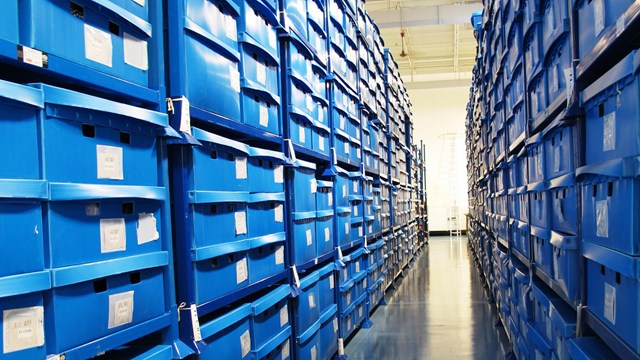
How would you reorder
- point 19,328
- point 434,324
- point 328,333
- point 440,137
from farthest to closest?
point 440,137
point 434,324
point 328,333
point 19,328

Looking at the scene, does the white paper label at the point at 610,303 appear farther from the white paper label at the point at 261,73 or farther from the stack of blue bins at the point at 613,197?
the white paper label at the point at 261,73

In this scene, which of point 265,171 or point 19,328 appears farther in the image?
point 265,171

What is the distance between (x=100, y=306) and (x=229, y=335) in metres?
0.86

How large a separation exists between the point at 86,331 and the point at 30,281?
268 mm

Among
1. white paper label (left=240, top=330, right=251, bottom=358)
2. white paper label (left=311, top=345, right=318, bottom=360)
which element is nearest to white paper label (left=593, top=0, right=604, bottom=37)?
white paper label (left=240, top=330, right=251, bottom=358)

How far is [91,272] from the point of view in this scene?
1376 mm

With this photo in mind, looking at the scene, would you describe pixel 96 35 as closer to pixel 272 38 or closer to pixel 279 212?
pixel 272 38

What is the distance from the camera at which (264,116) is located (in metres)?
2.76

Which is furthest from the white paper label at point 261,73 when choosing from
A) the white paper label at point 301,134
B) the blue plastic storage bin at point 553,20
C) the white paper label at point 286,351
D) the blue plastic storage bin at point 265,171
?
the white paper label at point 286,351

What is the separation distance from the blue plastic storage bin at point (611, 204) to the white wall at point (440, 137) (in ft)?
51.7

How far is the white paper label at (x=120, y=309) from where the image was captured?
148 centimetres

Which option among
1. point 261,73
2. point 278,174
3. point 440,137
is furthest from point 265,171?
point 440,137

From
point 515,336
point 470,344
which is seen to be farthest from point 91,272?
point 470,344

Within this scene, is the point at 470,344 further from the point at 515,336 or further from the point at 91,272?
the point at 91,272
